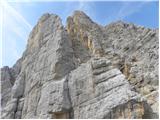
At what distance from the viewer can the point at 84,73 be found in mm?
46188

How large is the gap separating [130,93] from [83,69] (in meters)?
9.68

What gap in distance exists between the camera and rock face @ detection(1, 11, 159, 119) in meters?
40.3

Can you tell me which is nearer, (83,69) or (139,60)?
(83,69)

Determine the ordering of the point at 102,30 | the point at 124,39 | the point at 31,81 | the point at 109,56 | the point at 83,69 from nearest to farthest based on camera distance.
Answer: the point at 83,69, the point at 31,81, the point at 109,56, the point at 124,39, the point at 102,30

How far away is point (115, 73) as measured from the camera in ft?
142

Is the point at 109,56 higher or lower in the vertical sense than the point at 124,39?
lower

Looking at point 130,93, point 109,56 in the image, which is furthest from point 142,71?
point 130,93

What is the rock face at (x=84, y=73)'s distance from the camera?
40.3m

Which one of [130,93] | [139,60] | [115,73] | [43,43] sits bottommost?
[130,93]

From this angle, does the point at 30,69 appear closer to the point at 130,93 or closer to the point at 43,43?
the point at 43,43

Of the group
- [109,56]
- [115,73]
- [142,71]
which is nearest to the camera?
[115,73]

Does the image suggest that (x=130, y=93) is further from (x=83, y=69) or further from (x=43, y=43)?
(x=43, y=43)

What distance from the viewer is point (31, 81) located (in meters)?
56.8

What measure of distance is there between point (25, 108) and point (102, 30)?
26450 millimetres
